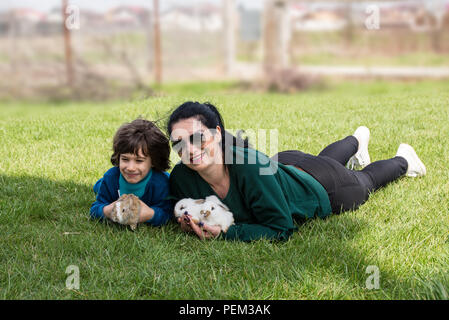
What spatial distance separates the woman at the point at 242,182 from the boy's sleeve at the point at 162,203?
0.07 m

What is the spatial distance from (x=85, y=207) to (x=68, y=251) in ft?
2.38

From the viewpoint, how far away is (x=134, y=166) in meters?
2.83

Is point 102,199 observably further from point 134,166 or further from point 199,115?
point 199,115

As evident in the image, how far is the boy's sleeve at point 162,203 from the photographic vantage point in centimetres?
291

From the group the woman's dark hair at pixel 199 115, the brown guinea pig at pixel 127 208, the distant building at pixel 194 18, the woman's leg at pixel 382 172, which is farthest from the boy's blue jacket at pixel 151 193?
the distant building at pixel 194 18

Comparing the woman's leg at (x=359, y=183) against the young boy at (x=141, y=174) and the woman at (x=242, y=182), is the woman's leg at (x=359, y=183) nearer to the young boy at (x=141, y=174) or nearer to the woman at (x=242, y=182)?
the woman at (x=242, y=182)

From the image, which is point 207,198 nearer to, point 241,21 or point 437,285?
point 437,285

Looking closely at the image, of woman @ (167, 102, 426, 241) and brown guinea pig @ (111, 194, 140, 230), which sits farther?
brown guinea pig @ (111, 194, 140, 230)

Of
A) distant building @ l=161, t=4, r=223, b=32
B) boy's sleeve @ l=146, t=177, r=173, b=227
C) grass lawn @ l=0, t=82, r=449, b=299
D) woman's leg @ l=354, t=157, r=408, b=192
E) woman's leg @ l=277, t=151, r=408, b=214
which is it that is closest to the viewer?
grass lawn @ l=0, t=82, r=449, b=299

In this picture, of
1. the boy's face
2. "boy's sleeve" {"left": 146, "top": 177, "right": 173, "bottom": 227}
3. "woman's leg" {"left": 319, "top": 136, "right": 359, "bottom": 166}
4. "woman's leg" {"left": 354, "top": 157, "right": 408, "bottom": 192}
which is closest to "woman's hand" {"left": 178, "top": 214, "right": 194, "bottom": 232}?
"boy's sleeve" {"left": 146, "top": 177, "right": 173, "bottom": 227}

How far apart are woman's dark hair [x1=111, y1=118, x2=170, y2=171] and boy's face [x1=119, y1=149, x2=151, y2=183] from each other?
0.08ft

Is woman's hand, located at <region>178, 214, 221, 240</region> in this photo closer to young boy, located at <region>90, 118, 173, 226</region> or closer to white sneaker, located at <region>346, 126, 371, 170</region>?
young boy, located at <region>90, 118, 173, 226</region>

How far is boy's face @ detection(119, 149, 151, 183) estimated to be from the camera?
283 cm

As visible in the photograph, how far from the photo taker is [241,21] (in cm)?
1070
